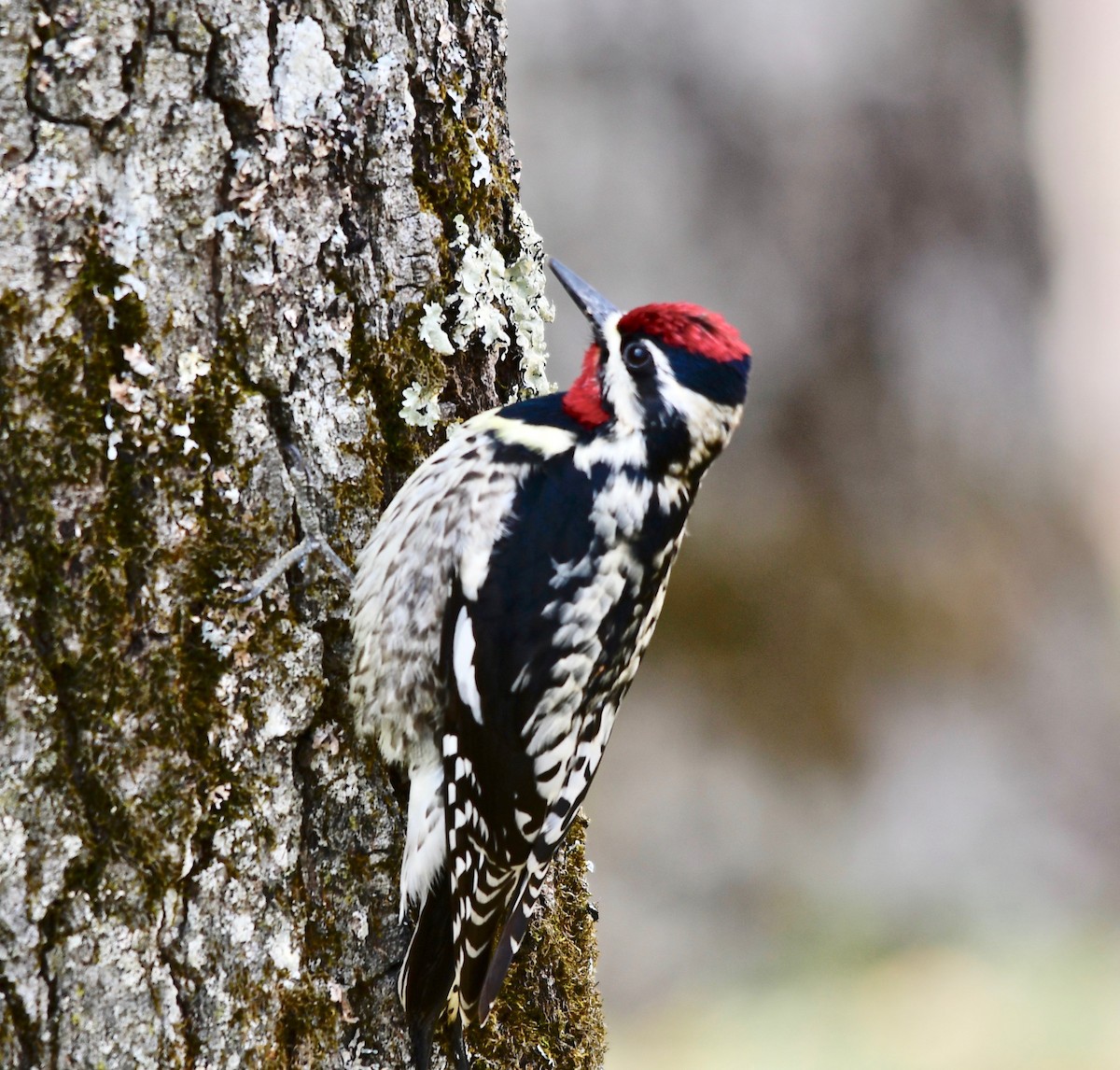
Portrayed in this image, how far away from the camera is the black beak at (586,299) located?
2.53 m

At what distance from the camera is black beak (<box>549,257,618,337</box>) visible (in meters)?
2.53

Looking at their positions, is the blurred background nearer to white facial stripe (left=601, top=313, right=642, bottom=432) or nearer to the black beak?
the black beak

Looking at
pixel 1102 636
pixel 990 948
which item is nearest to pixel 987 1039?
pixel 990 948

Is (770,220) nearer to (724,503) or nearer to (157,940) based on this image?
(724,503)

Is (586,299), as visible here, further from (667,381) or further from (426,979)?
(426,979)

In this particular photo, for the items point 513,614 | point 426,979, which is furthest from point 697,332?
point 426,979

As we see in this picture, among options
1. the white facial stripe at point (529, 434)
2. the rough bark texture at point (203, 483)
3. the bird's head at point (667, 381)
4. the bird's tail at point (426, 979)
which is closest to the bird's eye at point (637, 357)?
the bird's head at point (667, 381)

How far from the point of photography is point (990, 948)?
17.6 feet

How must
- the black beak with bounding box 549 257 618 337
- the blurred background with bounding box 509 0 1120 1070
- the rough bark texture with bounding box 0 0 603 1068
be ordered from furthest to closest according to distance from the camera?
the blurred background with bounding box 509 0 1120 1070 < the black beak with bounding box 549 257 618 337 < the rough bark texture with bounding box 0 0 603 1068

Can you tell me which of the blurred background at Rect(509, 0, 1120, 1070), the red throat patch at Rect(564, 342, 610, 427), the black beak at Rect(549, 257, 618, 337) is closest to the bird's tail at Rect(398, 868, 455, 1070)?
the red throat patch at Rect(564, 342, 610, 427)

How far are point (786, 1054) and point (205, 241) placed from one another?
4.00 m

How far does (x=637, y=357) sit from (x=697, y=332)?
5.4 inches

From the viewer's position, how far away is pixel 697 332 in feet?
7.66

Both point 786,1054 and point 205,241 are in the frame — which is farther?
point 786,1054
